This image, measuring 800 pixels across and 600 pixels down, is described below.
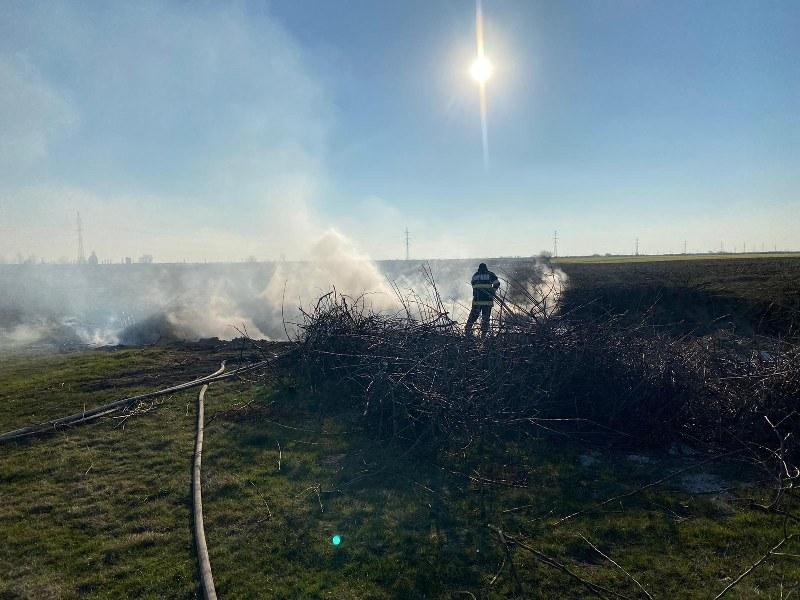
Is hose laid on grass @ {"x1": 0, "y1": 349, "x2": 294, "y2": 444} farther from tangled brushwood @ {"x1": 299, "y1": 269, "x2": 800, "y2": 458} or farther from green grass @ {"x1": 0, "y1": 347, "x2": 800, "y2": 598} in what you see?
tangled brushwood @ {"x1": 299, "y1": 269, "x2": 800, "y2": 458}

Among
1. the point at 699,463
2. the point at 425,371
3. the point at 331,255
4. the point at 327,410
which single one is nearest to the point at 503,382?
the point at 425,371

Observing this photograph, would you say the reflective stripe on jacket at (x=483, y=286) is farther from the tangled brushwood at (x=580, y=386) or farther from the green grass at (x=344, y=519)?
the green grass at (x=344, y=519)

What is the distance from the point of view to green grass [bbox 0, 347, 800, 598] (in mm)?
3863

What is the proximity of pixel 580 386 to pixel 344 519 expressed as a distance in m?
4.20

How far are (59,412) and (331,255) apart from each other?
1961 centimetres

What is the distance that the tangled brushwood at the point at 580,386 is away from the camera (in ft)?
21.6

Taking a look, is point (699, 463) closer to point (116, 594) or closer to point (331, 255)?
point (116, 594)

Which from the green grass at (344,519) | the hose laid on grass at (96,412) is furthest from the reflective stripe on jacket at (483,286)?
the green grass at (344,519)

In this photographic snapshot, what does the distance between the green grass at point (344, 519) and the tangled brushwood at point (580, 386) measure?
0.48m

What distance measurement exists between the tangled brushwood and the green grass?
1.56 feet

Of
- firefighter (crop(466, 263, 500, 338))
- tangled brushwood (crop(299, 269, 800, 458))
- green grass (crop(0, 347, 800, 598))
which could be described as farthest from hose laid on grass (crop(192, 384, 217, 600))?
firefighter (crop(466, 263, 500, 338))

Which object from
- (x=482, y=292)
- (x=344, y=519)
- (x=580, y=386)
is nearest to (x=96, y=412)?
(x=344, y=519)

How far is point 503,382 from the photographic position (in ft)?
23.8

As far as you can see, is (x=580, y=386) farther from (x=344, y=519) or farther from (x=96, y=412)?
(x=96, y=412)
